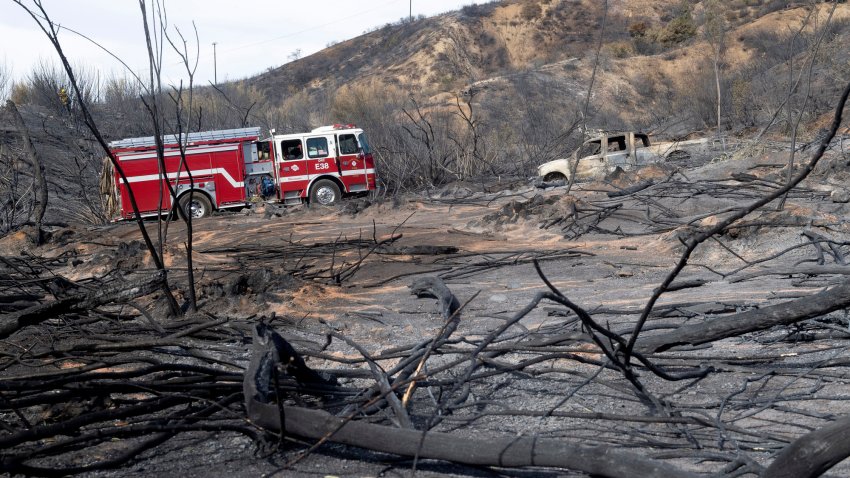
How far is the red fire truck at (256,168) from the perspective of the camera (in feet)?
73.5

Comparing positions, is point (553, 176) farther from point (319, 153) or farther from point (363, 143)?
point (319, 153)

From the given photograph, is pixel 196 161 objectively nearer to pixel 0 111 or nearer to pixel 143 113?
pixel 0 111

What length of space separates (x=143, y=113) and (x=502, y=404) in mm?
33013

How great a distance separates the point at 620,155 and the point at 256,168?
9.59 metres

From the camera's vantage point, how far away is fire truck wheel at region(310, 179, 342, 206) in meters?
23.1

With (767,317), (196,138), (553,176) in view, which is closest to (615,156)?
(553,176)

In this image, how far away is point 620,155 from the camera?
21234 millimetres

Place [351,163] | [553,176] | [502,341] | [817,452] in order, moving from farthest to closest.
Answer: [351,163] < [553,176] < [502,341] < [817,452]

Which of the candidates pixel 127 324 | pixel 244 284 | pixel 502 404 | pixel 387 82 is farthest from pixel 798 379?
pixel 387 82

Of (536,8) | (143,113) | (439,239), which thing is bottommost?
(439,239)

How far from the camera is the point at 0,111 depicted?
2797 centimetres

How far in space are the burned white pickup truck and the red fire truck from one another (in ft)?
16.8

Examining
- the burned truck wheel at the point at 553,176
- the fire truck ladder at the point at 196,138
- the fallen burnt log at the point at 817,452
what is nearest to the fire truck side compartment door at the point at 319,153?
the fire truck ladder at the point at 196,138

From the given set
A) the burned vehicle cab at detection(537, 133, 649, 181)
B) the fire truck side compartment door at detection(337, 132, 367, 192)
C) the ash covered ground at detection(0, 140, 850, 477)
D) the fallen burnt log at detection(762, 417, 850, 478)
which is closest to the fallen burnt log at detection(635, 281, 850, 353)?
the ash covered ground at detection(0, 140, 850, 477)
